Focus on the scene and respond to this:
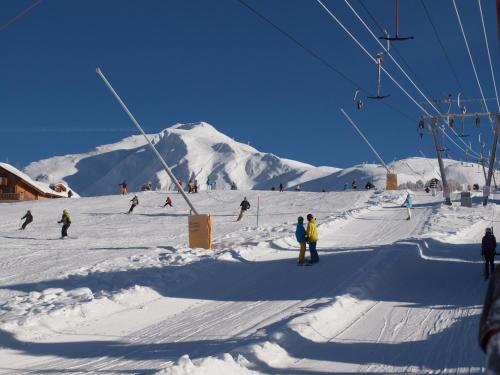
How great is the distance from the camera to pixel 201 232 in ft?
72.2

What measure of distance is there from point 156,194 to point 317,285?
39542mm

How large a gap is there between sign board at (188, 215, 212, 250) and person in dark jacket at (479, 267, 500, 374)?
20144mm

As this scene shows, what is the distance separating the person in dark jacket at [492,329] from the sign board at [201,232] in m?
20.1

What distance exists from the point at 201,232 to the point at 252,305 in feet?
33.7

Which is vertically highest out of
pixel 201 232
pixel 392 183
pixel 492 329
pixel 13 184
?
pixel 13 184

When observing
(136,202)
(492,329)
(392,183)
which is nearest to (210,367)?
(492,329)

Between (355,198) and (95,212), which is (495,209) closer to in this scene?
(355,198)

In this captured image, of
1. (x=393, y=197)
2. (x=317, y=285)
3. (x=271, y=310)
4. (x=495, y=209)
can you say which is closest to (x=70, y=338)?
(x=271, y=310)

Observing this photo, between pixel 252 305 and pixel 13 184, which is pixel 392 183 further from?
pixel 13 184

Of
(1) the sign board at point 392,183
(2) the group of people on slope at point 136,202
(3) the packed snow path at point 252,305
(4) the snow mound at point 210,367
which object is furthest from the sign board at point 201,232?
(1) the sign board at point 392,183

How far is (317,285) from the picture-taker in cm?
1403

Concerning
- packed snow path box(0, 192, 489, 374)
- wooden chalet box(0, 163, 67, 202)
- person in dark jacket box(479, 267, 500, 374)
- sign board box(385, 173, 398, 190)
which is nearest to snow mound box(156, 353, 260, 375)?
packed snow path box(0, 192, 489, 374)

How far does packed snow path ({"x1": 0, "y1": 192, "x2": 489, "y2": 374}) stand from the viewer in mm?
8055

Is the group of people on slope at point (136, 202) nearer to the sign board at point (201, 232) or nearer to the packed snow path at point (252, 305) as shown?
the packed snow path at point (252, 305)
